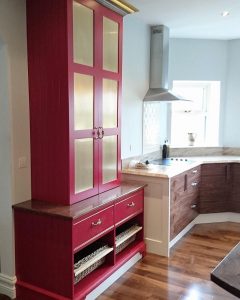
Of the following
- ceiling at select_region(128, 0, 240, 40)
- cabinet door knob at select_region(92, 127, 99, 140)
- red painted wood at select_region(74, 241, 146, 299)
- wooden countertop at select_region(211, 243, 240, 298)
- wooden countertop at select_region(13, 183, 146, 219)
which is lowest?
red painted wood at select_region(74, 241, 146, 299)

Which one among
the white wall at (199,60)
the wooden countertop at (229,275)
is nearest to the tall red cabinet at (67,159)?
the wooden countertop at (229,275)

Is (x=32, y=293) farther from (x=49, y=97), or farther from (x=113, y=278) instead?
(x=49, y=97)

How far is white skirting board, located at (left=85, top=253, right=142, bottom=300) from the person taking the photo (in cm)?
256

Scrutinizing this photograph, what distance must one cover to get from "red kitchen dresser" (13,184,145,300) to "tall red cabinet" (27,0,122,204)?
183 mm

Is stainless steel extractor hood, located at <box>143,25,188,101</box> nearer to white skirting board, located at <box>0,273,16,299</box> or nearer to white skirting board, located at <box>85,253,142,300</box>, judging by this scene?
white skirting board, located at <box>85,253,142,300</box>

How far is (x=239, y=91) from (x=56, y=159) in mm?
3308

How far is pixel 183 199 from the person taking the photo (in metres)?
3.67

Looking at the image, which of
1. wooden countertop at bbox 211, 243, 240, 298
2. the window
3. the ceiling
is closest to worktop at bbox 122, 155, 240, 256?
the window

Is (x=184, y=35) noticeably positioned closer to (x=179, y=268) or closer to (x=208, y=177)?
(x=208, y=177)

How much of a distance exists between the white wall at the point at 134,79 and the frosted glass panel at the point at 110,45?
0.61m

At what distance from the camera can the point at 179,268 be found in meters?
3.05

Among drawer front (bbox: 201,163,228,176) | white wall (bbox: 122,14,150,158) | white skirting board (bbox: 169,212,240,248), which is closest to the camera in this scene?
white wall (bbox: 122,14,150,158)

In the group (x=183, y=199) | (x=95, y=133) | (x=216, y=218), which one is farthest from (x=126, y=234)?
(x=216, y=218)

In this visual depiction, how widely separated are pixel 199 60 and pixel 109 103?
229 cm
